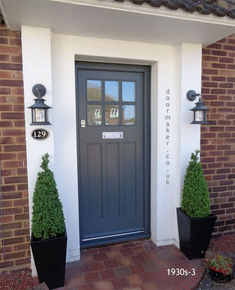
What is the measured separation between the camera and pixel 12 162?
2330mm

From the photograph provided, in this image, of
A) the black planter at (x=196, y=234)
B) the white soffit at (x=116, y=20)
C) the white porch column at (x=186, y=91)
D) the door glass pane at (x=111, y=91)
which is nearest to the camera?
the white soffit at (x=116, y=20)

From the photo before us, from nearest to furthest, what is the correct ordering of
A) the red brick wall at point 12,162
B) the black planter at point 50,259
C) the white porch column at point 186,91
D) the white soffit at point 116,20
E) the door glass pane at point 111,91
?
1. the white soffit at point 116,20
2. the black planter at point 50,259
3. the red brick wall at point 12,162
4. the white porch column at point 186,91
5. the door glass pane at point 111,91

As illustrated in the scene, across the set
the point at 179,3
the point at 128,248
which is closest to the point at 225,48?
the point at 179,3

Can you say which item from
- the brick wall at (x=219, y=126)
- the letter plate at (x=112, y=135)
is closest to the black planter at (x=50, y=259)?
the letter plate at (x=112, y=135)

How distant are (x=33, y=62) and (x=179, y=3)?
149 centimetres

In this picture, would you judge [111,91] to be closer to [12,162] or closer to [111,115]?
[111,115]

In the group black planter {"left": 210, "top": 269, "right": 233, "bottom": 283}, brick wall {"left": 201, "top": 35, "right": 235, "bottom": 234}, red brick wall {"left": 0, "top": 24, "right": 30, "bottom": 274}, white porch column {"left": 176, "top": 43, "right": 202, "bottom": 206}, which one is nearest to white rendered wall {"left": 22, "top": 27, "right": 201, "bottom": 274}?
white porch column {"left": 176, "top": 43, "right": 202, "bottom": 206}

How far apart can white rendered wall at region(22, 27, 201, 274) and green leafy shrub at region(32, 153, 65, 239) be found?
0.25 meters

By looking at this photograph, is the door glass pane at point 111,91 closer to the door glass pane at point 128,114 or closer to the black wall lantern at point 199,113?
the door glass pane at point 128,114

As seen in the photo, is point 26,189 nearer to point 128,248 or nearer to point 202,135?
point 128,248

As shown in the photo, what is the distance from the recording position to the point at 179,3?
2.00m

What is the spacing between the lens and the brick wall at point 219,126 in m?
2.91

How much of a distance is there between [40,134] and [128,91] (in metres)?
1.27

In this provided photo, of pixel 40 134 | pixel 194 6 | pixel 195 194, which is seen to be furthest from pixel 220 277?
pixel 194 6
